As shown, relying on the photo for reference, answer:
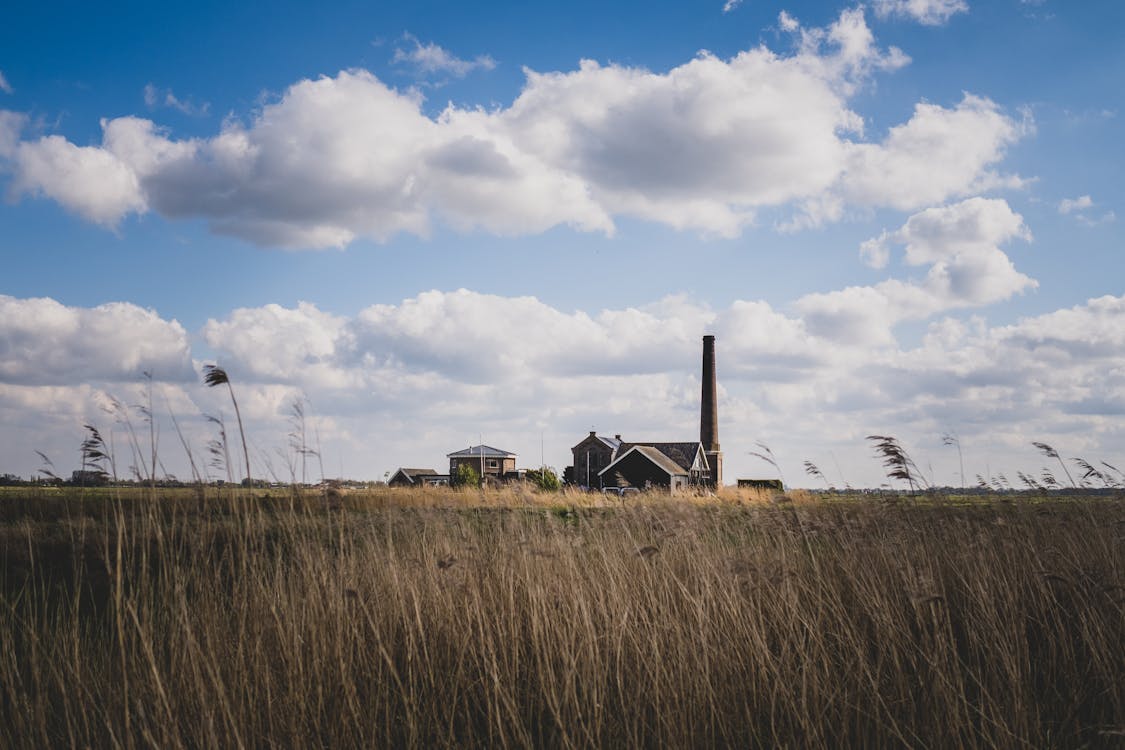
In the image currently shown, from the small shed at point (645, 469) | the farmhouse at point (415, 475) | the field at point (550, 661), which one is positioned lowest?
the farmhouse at point (415, 475)

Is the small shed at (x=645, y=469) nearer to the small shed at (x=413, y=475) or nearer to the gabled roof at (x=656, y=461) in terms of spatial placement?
the gabled roof at (x=656, y=461)

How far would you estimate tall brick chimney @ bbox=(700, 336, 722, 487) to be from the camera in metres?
38.1

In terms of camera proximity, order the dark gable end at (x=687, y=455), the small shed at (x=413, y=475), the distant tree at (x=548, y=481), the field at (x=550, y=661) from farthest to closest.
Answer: the small shed at (x=413, y=475), the dark gable end at (x=687, y=455), the distant tree at (x=548, y=481), the field at (x=550, y=661)

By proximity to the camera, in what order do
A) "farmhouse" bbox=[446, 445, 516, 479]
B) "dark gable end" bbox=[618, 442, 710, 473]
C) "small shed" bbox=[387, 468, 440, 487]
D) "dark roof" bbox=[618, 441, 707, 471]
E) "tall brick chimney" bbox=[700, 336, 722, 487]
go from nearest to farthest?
"tall brick chimney" bbox=[700, 336, 722, 487]
"dark gable end" bbox=[618, 442, 710, 473]
"dark roof" bbox=[618, 441, 707, 471]
"small shed" bbox=[387, 468, 440, 487]
"farmhouse" bbox=[446, 445, 516, 479]

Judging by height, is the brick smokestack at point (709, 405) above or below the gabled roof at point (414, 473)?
above

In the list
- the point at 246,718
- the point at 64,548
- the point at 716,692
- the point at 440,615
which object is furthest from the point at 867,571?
the point at 64,548

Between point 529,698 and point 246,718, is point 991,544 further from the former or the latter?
point 246,718

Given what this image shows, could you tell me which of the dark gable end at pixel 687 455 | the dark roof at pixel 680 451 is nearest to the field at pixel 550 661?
the dark gable end at pixel 687 455

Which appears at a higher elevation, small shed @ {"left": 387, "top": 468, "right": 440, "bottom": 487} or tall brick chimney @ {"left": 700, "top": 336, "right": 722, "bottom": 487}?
tall brick chimney @ {"left": 700, "top": 336, "right": 722, "bottom": 487}

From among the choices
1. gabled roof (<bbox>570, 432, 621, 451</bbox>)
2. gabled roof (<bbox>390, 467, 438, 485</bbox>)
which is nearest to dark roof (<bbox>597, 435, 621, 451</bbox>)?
gabled roof (<bbox>570, 432, 621, 451</bbox>)

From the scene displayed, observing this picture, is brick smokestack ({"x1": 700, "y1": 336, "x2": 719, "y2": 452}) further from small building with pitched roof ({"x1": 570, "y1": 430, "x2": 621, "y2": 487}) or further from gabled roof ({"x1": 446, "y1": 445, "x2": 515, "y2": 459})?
gabled roof ({"x1": 446, "y1": 445, "x2": 515, "y2": 459})

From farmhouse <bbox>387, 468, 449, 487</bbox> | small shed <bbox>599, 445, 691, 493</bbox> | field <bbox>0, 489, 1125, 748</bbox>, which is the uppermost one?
field <bbox>0, 489, 1125, 748</bbox>

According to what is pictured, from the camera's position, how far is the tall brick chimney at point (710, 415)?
125ft

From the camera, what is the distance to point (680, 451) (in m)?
41.7
